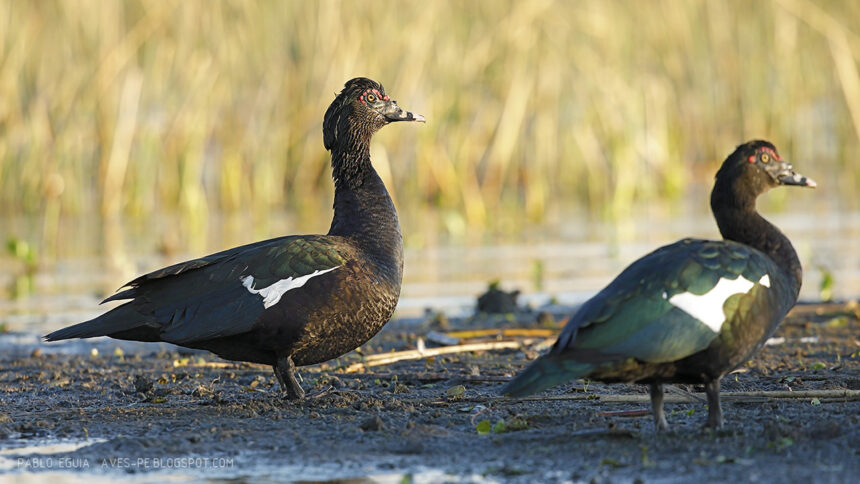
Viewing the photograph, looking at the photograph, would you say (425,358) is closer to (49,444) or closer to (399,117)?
(399,117)

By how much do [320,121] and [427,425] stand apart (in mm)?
9684

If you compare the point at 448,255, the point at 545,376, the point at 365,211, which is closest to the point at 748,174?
the point at 545,376

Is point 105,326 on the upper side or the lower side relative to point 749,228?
lower

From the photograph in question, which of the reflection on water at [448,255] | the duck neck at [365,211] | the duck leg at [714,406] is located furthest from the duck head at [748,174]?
the reflection on water at [448,255]

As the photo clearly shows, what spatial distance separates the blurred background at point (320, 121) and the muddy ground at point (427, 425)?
5986 mm

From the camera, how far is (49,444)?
547 centimetres

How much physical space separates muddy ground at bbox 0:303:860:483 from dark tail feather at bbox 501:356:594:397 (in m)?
0.28

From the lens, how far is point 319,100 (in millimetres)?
14781

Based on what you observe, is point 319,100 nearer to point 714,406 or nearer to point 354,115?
point 354,115

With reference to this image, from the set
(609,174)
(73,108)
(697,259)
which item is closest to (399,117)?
(697,259)

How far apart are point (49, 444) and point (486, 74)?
34.7ft

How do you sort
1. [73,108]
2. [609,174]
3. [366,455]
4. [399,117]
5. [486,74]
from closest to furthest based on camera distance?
[366,455] → [399,117] → [73,108] → [486,74] → [609,174]

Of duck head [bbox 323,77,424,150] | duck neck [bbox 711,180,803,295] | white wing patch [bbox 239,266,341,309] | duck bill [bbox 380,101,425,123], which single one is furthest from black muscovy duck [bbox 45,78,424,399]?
duck neck [bbox 711,180,803,295]

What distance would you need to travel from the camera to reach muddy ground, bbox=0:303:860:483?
4793 mm
